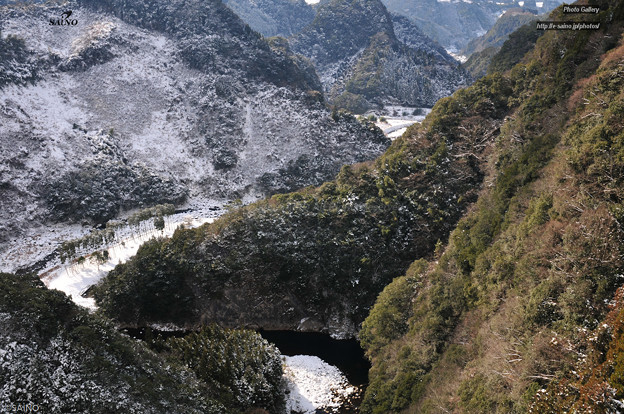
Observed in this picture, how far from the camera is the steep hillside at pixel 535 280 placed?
2252cm

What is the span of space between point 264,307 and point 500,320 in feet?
107

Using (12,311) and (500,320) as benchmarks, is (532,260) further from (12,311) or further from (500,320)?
(12,311)

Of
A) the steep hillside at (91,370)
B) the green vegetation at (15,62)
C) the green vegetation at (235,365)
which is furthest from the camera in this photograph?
the green vegetation at (15,62)

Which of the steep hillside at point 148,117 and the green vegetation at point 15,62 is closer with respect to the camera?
the steep hillside at point 148,117

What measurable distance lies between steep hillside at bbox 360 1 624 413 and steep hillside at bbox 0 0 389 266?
61.2 metres

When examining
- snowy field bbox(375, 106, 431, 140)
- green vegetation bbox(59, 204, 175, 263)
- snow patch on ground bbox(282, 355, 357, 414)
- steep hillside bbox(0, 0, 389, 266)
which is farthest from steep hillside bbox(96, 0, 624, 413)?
snowy field bbox(375, 106, 431, 140)

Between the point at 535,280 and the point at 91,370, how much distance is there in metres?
30.4

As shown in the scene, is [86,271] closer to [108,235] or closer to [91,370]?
[108,235]

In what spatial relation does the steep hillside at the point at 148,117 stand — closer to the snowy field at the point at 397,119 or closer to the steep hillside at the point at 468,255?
the snowy field at the point at 397,119

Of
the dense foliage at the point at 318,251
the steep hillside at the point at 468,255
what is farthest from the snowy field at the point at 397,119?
the steep hillside at the point at 468,255

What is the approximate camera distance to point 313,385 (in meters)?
42.1

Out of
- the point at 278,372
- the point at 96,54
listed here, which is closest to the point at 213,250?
the point at 278,372

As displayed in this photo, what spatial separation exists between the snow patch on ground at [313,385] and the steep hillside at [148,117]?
56.9 meters

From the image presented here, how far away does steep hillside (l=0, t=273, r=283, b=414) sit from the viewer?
2616 cm
